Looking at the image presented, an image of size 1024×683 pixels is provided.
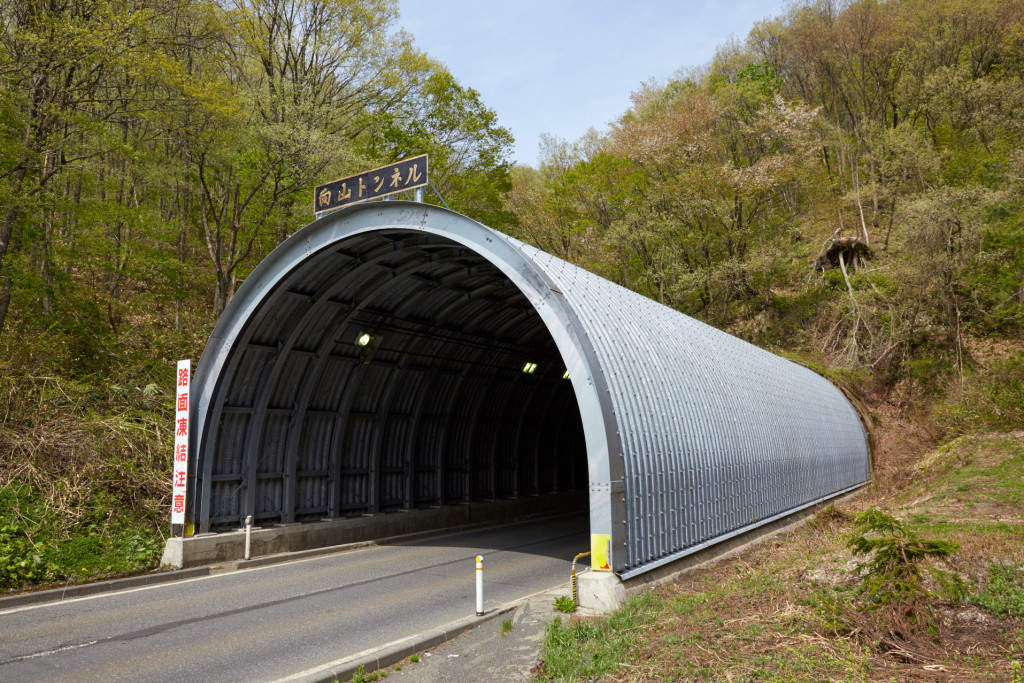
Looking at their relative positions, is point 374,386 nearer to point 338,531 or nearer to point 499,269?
point 338,531

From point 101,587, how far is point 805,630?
10839 mm

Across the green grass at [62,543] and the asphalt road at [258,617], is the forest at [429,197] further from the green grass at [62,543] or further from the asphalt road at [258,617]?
the asphalt road at [258,617]

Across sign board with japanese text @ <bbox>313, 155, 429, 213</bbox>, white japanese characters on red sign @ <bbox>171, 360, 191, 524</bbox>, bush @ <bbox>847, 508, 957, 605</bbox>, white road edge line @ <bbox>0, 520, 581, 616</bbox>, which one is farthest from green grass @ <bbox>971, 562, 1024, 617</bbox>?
white japanese characters on red sign @ <bbox>171, 360, 191, 524</bbox>

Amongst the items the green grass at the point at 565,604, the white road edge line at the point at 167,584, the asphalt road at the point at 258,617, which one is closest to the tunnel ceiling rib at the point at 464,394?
the green grass at the point at 565,604

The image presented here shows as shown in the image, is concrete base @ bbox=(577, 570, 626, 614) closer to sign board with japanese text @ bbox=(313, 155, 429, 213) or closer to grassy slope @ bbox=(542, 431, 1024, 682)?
grassy slope @ bbox=(542, 431, 1024, 682)

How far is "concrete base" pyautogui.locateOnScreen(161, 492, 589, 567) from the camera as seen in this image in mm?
12703

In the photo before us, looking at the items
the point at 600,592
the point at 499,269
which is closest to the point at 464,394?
the point at 499,269

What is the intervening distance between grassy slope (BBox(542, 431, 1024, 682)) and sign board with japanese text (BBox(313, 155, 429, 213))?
27.5 ft

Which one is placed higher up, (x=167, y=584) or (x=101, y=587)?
(x=101, y=587)

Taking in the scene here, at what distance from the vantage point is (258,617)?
30.9ft

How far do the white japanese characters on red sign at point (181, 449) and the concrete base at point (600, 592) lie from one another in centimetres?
852

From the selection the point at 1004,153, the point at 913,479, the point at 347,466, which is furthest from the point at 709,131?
the point at 347,466

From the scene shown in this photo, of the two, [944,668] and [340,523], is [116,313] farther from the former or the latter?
[944,668]

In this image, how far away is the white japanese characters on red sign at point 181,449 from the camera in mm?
12828
